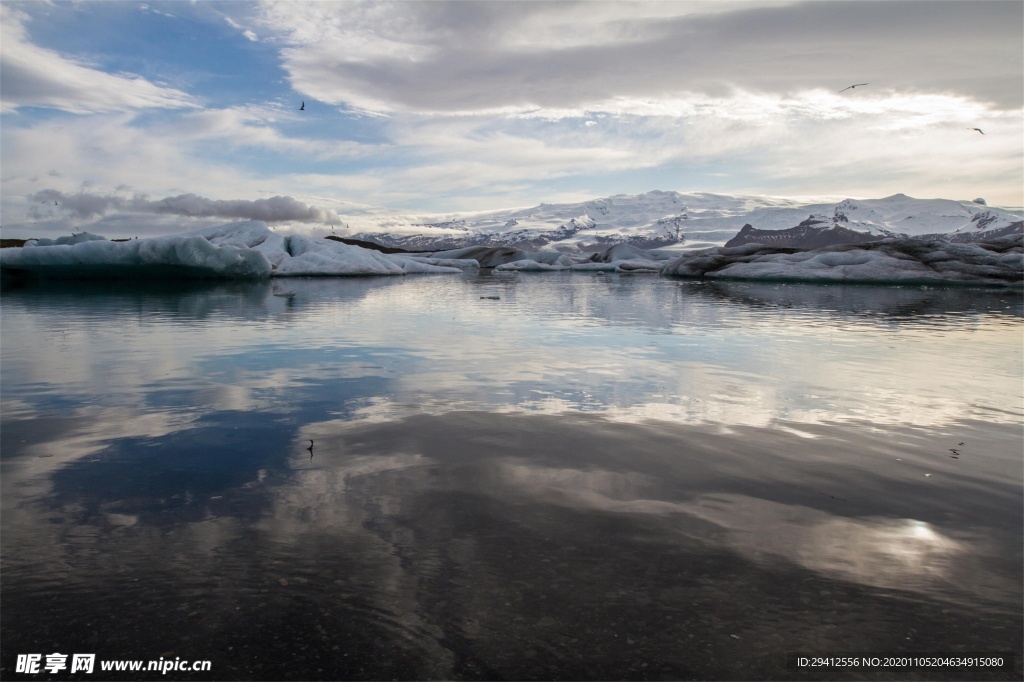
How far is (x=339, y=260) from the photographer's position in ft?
143

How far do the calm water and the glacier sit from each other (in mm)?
26261

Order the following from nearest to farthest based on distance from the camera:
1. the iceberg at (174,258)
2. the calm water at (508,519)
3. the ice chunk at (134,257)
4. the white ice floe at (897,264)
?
the calm water at (508,519) < the ice chunk at (134,257) < the iceberg at (174,258) < the white ice floe at (897,264)

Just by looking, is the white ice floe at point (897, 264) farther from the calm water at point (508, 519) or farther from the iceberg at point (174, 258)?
the calm water at point (508, 519)

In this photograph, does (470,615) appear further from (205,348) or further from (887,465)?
(205,348)

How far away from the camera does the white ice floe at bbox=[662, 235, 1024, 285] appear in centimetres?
3672

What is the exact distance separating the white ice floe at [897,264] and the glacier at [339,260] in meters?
0.05

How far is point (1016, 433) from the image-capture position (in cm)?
562

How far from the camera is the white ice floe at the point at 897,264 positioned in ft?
120

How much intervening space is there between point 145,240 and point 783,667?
35.0 m

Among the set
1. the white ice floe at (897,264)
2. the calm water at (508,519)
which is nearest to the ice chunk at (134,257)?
the calm water at (508,519)

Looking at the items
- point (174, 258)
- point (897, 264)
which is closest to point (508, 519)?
point (174, 258)

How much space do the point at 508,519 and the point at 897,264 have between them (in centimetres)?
4160

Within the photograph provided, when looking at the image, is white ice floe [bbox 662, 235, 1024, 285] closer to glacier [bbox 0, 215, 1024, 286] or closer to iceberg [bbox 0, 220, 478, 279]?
glacier [bbox 0, 215, 1024, 286]

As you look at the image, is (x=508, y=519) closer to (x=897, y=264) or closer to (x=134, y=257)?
(x=134, y=257)
